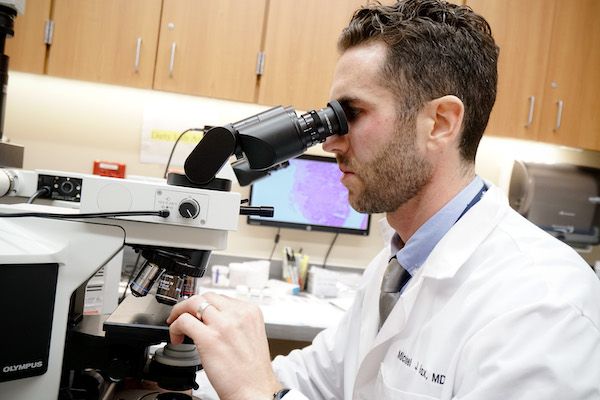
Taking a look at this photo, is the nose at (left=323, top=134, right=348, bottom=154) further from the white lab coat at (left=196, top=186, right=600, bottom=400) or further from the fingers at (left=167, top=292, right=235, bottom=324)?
the fingers at (left=167, top=292, right=235, bottom=324)

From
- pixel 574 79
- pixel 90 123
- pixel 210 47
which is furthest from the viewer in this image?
pixel 574 79

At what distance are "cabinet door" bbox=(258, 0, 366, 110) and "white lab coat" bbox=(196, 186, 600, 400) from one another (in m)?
1.30

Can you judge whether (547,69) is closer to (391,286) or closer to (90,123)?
(391,286)

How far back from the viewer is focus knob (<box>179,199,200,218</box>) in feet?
2.38

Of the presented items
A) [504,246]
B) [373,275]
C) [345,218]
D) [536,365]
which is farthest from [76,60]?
[536,365]

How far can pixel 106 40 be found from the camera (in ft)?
6.60

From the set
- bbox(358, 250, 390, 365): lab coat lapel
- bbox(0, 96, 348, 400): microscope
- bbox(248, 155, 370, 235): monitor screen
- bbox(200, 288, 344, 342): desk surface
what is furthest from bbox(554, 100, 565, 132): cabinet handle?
bbox(0, 96, 348, 400): microscope

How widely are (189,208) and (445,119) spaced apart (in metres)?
0.51

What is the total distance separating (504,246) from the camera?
83 cm

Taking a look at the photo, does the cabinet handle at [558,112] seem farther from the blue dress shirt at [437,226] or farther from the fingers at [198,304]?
the fingers at [198,304]

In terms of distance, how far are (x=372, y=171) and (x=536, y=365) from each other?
1.41 feet

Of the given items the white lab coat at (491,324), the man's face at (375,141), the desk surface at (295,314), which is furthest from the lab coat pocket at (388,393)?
the desk surface at (295,314)

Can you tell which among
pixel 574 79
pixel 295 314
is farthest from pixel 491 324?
pixel 574 79

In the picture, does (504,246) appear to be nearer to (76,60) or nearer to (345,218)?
(345,218)
